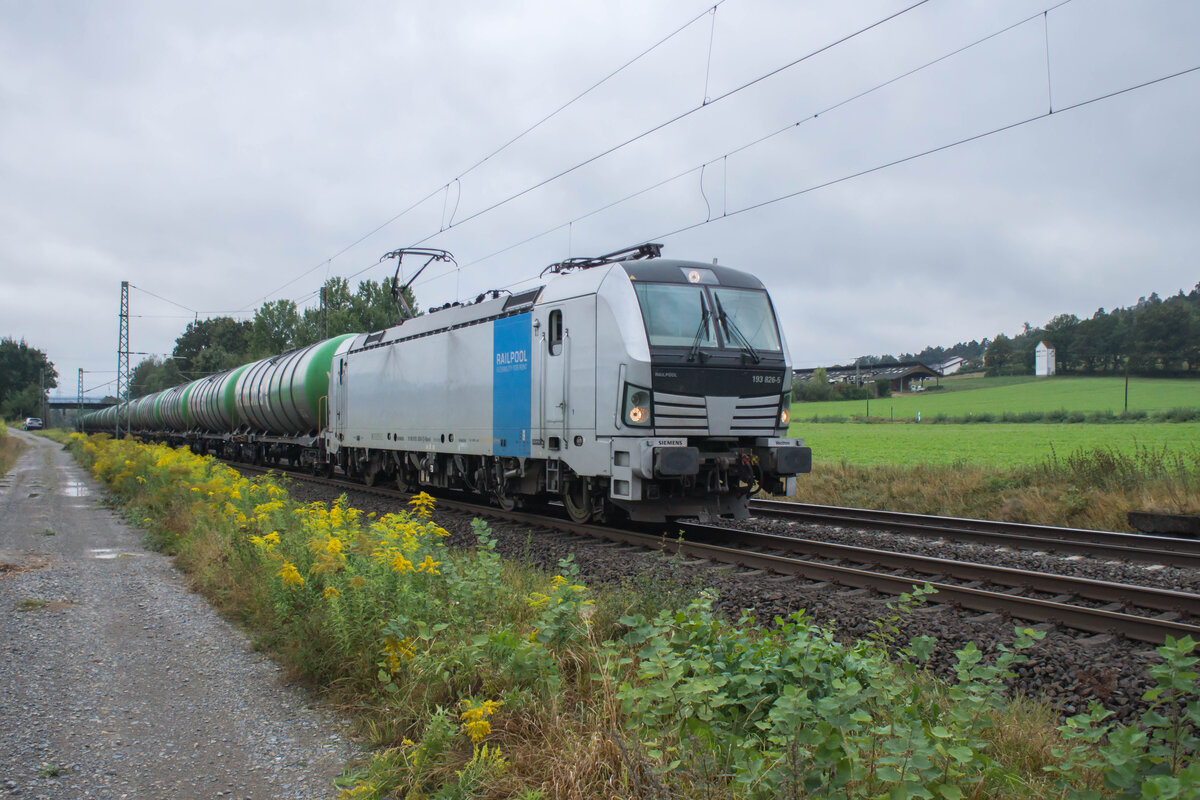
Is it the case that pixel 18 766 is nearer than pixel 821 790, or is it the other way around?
pixel 821 790

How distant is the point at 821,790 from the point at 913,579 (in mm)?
4974

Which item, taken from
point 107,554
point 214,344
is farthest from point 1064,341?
point 214,344

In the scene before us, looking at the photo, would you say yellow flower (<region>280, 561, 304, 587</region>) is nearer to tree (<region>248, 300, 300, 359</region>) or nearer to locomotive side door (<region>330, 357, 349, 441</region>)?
locomotive side door (<region>330, 357, 349, 441</region>)

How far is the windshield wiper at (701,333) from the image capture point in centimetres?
965

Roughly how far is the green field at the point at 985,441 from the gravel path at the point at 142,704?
1712 cm

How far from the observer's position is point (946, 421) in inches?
1786

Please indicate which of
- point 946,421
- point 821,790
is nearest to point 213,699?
point 821,790

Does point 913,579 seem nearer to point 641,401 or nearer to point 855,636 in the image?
point 855,636

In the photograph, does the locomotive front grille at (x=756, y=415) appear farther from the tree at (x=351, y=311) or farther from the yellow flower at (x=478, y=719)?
the tree at (x=351, y=311)

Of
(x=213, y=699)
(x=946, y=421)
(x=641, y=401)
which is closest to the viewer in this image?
(x=213, y=699)

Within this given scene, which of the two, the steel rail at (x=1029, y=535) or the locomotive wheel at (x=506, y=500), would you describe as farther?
the locomotive wheel at (x=506, y=500)

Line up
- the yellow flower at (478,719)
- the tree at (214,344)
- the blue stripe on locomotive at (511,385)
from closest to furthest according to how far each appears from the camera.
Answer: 1. the yellow flower at (478,719)
2. the blue stripe on locomotive at (511,385)
3. the tree at (214,344)

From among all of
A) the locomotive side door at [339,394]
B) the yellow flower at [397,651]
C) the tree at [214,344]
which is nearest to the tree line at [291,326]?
the tree at [214,344]

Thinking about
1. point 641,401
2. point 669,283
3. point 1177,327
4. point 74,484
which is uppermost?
point 1177,327
